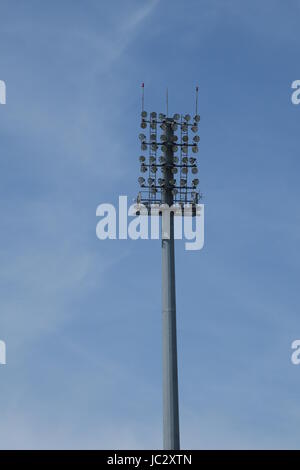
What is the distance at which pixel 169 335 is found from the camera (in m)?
53.9

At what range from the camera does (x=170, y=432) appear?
52.2 metres

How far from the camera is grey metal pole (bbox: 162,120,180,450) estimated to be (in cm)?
5241

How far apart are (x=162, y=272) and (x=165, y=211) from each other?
13.6 ft

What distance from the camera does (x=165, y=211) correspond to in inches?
2239

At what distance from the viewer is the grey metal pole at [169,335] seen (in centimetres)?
5241

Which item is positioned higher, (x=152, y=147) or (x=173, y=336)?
(x=152, y=147)
